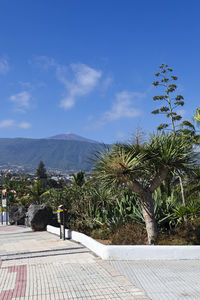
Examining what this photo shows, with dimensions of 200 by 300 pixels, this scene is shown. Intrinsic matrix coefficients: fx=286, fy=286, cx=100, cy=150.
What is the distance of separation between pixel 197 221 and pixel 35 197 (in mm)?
35633

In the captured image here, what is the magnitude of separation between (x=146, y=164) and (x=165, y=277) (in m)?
3.67

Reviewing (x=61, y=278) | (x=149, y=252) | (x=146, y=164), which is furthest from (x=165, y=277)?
(x=146, y=164)

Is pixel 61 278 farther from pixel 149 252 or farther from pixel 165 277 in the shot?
pixel 149 252

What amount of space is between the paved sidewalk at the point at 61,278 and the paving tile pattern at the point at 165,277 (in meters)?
0.25

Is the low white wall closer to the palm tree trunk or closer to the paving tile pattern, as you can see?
the paving tile pattern

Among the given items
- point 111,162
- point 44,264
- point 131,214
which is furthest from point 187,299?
point 131,214

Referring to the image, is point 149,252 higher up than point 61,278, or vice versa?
point 149,252

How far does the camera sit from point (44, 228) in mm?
16109

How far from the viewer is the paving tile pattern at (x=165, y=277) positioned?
5383 millimetres

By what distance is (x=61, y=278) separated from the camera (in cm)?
637

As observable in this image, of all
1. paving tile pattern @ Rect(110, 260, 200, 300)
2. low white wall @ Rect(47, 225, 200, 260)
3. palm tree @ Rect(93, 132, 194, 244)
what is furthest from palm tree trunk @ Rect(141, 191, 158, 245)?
paving tile pattern @ Rect(110, 260, 200, 300)

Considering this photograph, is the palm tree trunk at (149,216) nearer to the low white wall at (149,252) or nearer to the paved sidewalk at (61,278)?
the low white wall at (149,252)

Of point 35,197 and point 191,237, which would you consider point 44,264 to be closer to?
point 191,237

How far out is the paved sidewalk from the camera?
5.40 m
